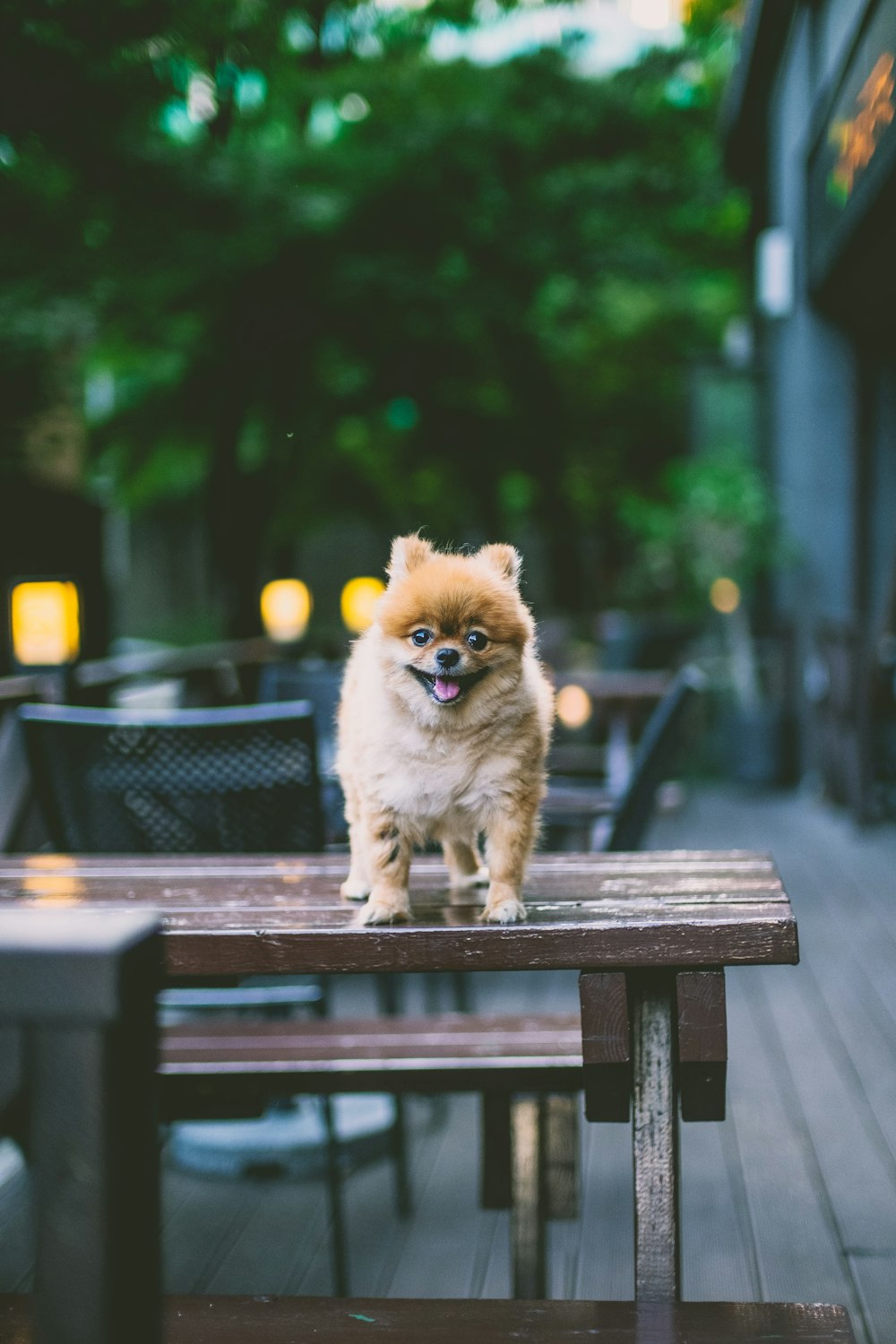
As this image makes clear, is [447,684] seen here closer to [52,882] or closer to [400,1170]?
[52,882]

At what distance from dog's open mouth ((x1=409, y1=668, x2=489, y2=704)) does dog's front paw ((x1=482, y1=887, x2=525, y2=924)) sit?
224 mm

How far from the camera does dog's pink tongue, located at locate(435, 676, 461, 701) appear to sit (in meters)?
1.26

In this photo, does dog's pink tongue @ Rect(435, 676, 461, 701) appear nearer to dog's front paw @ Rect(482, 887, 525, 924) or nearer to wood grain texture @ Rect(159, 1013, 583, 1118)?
dog's front paw @ Rect(482, 887, 525, 924)

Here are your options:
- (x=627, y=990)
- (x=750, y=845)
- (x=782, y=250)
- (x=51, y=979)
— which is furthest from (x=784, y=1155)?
(x=782, y=250)

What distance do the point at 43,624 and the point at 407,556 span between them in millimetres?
6392

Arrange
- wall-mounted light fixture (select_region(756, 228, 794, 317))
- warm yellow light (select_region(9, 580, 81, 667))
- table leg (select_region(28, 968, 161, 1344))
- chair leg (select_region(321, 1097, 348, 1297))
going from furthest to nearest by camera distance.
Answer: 1. wall-mounted light fixture (select_region(756, 228, 794, 317))
2. warm yellow light (select_region(9, 580, 81, 667))
3. chair leg (select_region(321, 1097, 348, 1297))
4. table leg (select_region(28, 968, 161, 1344))

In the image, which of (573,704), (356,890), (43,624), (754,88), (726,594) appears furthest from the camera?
(754,88)

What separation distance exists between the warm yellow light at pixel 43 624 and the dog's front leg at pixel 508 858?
246 inches

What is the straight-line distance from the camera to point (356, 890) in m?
1.47

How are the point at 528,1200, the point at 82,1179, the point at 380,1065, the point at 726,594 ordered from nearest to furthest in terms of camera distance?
the point at 82,1179 → the point at 528,1200 → the point at 380,1065 → the point at 726,594

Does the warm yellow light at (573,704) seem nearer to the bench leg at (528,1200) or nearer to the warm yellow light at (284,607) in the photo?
the warm yellow light at (284,607)

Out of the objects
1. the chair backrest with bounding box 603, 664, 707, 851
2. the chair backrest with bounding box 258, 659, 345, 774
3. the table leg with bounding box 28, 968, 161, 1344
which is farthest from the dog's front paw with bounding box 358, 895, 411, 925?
the chair backrest with bounding box 258, 659, 345, 774

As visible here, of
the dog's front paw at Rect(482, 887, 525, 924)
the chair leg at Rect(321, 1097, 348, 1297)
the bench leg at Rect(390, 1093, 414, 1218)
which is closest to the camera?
the dog's front paw at Rect(482, 887, 525, 924)

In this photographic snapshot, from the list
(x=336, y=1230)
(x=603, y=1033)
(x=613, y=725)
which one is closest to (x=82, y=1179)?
(x=603, y=1033)
